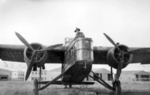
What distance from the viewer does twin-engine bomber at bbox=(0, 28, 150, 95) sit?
8.90 metres

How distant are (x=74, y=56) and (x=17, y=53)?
512 cm

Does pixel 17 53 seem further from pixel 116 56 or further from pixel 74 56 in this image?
pixel 116 56

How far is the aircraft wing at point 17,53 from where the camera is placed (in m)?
11.5

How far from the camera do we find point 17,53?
12.4 metres

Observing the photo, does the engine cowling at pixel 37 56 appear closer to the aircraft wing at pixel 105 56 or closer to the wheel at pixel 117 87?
the aircraft wing at pixel 105 56

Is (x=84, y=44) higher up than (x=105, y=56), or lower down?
higher up

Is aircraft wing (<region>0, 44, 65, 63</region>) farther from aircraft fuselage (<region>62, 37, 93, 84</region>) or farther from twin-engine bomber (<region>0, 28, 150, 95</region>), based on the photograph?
aircraft fuselage (<region>62, 37, 93, 84</region>)

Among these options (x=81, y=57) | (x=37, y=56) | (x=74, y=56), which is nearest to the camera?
(x=81, y=57)

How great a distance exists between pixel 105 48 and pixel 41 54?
443 centimetres

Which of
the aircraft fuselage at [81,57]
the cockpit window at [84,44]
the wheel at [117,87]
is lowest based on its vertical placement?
the wheel at [117,87]

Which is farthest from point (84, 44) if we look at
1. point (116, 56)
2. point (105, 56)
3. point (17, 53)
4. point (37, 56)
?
point (17, 53)

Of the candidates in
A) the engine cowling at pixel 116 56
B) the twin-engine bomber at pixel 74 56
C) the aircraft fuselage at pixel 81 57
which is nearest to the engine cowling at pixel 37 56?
the twin-engine bomber at pixel 74 56

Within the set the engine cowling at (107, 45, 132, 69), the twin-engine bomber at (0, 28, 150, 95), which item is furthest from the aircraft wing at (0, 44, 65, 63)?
the engine cowling at (107, 45, 132, 69)

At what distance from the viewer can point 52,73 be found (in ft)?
173
